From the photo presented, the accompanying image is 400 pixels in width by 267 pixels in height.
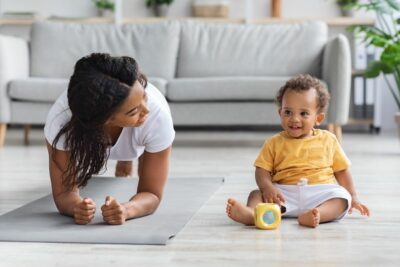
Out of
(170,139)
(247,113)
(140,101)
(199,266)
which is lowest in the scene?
(247,113)

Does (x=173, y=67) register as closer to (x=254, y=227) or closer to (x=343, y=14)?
(x=343, y=14)

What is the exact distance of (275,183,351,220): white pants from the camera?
2.04 m

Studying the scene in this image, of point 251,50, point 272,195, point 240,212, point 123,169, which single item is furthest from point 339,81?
point 240,212

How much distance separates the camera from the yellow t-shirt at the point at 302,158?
209cm

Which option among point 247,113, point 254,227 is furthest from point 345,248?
point 247,113

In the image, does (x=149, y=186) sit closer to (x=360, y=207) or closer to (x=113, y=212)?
(x=113, y=212)

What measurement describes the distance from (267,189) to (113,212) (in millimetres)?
449

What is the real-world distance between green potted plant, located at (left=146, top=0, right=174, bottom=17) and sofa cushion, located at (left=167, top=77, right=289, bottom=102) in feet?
5.17

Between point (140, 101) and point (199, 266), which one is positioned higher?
point (140, 101)

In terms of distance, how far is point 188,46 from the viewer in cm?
476

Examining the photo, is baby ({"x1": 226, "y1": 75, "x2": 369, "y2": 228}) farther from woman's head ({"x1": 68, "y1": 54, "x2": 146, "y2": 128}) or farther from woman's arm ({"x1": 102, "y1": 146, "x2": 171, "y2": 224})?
woman's head ({"x1": 68, "y1": 54, "x2": 146, "y2": 128})

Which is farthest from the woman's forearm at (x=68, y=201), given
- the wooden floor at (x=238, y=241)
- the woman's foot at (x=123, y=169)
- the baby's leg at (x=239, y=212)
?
the woman's foot at (x=123, y=169)

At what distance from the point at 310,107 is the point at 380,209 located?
44cm

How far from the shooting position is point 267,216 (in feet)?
6.28
